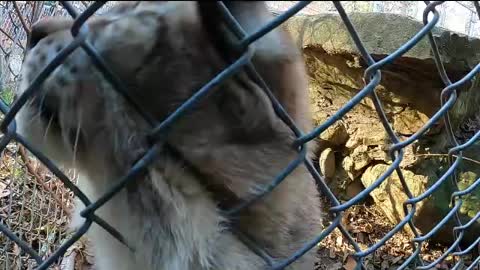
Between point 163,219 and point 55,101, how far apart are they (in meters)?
0.28

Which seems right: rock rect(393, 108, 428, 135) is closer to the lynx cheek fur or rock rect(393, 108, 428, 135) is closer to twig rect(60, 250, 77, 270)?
twig rect(60, 250, 77, 270)

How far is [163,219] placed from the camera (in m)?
1.15

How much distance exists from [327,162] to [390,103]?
2.34 ft

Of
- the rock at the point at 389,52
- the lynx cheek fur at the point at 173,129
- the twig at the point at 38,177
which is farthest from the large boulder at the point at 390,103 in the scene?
the lynx cheek fur at the point at 173,129

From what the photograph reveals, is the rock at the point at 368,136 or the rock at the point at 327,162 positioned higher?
the rock at the point at 368,136

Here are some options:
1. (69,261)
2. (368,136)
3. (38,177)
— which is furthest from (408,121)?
(38,177)

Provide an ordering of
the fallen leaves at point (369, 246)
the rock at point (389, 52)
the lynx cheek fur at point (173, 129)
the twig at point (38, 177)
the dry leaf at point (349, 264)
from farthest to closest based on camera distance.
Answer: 1. the fallen leaves at point (369, 246)
2. the dry leaf at point (349, 264)
3. the rock at point (389, 52)
4. the twig at point (38, 177)
5. the lynx cheek fur at point (173, 129)

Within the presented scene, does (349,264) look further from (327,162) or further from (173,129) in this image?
(173,129)

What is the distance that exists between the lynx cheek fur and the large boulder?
185 cm

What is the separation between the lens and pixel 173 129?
3.52 feet

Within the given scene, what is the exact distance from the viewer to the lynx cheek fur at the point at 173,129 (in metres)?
1.01

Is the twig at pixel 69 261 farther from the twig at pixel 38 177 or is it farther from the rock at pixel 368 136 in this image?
the rock at pixel 368 136

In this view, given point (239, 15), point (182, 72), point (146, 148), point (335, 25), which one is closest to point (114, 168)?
point (146, 148)

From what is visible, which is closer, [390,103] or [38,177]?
[38,177]
